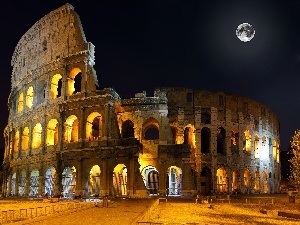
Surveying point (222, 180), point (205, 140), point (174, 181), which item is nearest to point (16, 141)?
point (174, 181)

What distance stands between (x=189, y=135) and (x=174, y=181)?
4.72 metres

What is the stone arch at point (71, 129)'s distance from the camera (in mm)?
32438

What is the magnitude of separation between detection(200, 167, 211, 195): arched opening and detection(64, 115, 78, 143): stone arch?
1200 centimetres

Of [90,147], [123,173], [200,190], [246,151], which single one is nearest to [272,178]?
[246,151]

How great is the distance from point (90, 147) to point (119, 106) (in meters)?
4.74

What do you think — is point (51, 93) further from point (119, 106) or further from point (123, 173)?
point (123, 173)

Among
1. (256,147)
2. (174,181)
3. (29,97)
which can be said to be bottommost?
(174,181)

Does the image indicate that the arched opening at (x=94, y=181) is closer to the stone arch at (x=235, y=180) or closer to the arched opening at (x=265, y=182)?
the stone arch at (x=235, y=180)

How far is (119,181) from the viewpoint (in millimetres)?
31125

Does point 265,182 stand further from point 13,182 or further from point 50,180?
point 13,182

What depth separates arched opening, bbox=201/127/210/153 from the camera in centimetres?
3709

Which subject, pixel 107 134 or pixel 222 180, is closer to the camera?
pixel 107 134

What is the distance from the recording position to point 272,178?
1709 inches

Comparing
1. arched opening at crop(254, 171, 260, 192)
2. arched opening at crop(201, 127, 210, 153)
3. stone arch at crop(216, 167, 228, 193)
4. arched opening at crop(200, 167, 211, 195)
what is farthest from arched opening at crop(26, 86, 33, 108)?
arched opening at crop(254, 171, 260, 192)
